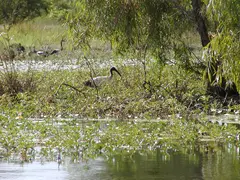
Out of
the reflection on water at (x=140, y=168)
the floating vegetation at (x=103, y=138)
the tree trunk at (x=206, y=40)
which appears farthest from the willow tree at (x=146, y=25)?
the reflection on water at (x=140, y=168)

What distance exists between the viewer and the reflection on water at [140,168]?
8375 millimetres

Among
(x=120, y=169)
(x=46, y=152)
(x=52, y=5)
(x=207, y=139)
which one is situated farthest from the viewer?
(x=52, y=5)

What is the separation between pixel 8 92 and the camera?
15555 millimetres

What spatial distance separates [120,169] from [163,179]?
74 cm

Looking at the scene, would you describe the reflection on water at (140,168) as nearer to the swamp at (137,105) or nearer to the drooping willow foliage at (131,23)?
the swamp at (137,105)

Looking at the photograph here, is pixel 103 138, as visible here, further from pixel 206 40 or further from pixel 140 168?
pixel 206 40

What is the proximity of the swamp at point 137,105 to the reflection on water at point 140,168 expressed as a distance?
1 cm

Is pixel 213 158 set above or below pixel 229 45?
below

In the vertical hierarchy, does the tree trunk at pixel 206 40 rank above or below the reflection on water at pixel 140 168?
above

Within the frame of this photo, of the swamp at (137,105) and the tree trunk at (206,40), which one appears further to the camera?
the tree trunk at (206,40)

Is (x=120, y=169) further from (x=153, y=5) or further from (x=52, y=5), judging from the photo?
(x=52, y=5)

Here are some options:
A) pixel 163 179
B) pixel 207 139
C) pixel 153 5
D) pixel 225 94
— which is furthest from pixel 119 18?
pixel 163 179

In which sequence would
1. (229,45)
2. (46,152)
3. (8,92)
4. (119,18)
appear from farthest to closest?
1. (8,92)
2. (119,18)
3. (229,45)
4. (46,152)

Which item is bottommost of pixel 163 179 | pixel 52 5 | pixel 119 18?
pixel 163 179
